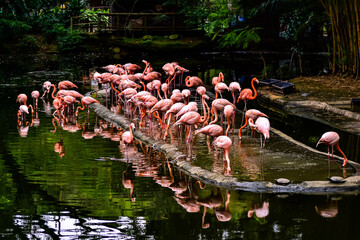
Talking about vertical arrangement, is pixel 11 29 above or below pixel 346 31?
below

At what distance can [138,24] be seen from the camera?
2953 centimetres

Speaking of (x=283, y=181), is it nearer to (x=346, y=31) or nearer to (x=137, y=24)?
(x=346, y=31)

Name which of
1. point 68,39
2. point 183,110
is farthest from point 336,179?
point 68,39

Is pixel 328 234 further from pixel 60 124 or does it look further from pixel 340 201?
pixel 60 124

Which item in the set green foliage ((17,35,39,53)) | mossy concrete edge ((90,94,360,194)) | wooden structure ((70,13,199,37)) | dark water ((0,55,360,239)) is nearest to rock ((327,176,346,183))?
mossy concrete edge ((90,94,360,194))

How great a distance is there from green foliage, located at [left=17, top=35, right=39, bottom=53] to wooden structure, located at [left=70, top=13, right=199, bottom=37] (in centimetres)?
230

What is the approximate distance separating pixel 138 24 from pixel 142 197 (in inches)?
923

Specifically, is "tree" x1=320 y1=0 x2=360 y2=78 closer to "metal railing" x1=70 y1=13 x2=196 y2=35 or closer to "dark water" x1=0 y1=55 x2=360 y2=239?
"dark water" x1=0 y1=55 x2=360 y2=239

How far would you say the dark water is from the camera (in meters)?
5.86

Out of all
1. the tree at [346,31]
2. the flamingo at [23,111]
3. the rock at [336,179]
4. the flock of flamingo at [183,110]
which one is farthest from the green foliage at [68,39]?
the rock at [336,179]

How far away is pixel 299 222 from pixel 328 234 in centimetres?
37

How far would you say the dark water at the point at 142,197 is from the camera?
5863 millimetres

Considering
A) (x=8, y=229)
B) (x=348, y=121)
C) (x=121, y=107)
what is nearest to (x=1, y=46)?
(x=121, y=107)

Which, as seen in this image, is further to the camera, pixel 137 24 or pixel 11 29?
pixel 137 24
